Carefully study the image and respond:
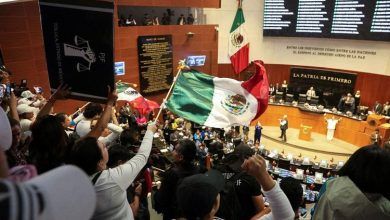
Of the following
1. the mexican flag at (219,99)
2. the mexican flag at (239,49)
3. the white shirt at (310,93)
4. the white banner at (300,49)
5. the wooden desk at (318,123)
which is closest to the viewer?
the mexican flag at (219,99)

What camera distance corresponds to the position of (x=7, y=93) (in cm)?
390

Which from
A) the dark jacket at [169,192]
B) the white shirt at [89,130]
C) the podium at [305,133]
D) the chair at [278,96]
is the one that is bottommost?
the podium at [305,133]

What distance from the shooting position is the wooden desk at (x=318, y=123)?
1260 centimetres

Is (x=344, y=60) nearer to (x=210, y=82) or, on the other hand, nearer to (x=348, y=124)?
(x=348, y=124)

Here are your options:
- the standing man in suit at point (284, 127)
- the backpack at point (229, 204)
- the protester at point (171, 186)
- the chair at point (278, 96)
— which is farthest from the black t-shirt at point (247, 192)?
the chair at point (278, 96)

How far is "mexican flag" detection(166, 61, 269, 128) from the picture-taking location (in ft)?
15.4

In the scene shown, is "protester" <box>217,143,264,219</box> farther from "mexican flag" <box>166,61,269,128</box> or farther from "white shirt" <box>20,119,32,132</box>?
"white shirt" <box>20,119,32,132</box>

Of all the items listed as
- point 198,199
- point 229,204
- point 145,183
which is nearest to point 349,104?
point 145,183

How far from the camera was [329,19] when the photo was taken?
1370 centimetres

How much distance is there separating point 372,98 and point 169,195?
44.7 feet

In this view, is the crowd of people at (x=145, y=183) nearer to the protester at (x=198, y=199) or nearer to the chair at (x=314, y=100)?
the protester at (x=198, y=199)

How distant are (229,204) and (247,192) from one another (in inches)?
11.9

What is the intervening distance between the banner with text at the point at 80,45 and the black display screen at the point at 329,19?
41.5 ft

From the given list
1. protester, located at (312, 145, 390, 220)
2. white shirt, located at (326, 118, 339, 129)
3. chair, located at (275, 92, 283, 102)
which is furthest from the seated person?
protester, located at (312, 145, 390, 220)
